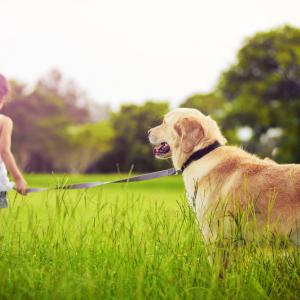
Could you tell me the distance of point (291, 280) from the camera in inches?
196

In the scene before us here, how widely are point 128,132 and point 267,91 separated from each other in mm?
20079

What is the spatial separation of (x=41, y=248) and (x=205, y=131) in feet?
7.00

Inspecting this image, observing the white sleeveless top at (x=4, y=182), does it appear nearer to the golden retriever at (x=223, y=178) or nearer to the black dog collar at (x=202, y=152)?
the golden retriever at (x=223, y=178)

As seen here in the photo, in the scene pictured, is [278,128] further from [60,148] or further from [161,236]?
[60,148]

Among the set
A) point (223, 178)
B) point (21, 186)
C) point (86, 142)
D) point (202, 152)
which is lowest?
point (223, 178)

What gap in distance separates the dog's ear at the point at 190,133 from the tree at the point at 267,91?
83.6ft

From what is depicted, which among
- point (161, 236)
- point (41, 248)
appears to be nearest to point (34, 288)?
point (41, 248)

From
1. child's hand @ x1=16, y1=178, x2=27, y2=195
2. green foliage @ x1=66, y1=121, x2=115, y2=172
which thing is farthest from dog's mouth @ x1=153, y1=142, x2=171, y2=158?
green foliage @ x1=66, y1=121, x2=115, y2=172

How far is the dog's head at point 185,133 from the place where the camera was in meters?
5.97

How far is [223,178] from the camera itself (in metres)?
5.83

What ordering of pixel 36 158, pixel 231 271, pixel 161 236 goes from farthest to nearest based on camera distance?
1. pixel 36 158
2. pixel 161 236
3. pixel 231 271

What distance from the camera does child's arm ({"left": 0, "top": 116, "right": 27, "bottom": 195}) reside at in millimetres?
5996

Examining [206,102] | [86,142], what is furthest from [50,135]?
[206,102]

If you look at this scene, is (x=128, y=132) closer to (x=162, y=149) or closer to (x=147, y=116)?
(x=147, y=116)
